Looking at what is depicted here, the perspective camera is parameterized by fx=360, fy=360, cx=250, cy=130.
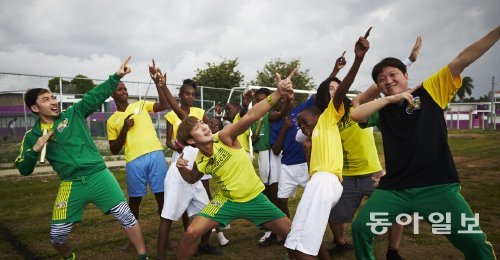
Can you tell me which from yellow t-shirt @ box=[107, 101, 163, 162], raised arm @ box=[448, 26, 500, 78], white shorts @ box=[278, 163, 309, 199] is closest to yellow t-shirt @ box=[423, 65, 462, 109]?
raised arm @ box=[448, 26, 500, 78]

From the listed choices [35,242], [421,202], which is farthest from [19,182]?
[421,202]

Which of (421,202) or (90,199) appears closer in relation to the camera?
(421,202)

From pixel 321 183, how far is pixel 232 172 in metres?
0.95

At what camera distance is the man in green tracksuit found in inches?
156

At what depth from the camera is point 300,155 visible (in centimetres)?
541

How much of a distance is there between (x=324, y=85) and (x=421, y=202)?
5.39 ft

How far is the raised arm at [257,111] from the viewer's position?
3.50 metres

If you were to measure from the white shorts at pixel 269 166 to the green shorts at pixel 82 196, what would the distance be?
2.48 m

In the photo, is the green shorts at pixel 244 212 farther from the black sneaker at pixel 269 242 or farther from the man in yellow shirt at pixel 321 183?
the black sneaker at pixel 269 242

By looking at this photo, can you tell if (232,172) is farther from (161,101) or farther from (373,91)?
(161,101)

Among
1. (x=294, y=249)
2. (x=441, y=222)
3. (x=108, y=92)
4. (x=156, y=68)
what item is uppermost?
(x=156, y=68)

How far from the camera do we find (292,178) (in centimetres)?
534

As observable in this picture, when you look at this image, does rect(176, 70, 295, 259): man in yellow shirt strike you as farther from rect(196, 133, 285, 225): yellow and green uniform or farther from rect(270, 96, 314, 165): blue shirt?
rect(270, 96, 314, 165): blue shirt

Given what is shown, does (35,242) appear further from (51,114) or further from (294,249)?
(294,249)
